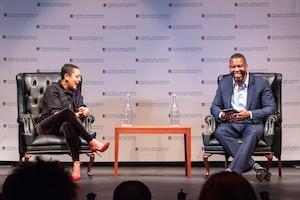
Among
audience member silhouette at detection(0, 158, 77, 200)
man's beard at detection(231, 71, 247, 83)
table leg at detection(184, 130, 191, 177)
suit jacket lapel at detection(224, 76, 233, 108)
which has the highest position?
man's beard at detection(231, 71, 247, 83)

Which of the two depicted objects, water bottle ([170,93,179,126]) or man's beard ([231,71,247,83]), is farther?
water bottle ([170,93,179,126])

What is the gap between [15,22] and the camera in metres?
7.42

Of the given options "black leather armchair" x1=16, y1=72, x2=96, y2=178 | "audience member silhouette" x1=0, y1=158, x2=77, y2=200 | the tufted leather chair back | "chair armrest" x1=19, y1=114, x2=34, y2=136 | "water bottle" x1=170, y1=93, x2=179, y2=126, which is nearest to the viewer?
"audience member silhouette" x1=0, y1=158, x2=77, y2=200

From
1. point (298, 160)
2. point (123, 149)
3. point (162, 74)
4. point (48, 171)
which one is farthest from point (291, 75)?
point (48, 171)

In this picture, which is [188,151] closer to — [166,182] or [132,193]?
[166,182]

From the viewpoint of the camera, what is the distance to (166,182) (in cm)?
593

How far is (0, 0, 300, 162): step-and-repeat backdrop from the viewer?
292 inches

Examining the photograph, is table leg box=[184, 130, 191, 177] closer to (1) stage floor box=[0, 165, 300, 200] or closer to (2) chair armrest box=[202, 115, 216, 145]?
(1) stage floor box=[0, 165, 300, 200]

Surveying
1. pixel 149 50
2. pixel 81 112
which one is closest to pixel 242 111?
pixel 81 112

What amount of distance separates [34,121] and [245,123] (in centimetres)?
227

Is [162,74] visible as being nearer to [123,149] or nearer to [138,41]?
[138,41]

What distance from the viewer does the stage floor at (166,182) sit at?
5066mm

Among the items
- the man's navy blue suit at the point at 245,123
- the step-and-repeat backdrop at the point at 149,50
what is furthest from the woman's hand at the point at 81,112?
the man's navy blue suit at the point at 245,123

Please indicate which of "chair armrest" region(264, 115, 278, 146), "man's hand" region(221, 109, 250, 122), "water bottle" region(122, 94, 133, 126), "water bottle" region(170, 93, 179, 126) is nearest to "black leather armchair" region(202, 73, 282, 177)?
"chair armrest" region(264, 115, 278, 146)
